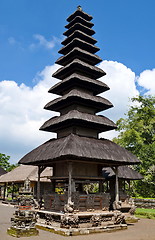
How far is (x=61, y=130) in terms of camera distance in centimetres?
1769

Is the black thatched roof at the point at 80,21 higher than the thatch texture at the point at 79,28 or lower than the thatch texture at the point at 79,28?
higher

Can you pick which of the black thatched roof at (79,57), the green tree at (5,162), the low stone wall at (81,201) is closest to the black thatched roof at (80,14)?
the black thatched roof at (79,57)

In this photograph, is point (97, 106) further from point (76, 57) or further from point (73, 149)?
point (73, 149)

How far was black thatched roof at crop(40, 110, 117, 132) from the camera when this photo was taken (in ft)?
50.5

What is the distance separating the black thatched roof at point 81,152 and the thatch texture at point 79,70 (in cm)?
565

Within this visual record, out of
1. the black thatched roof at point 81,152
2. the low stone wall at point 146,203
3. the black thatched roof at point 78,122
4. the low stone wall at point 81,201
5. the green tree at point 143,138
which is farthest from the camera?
the green tree at point 143,138

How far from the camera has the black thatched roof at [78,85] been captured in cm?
1709

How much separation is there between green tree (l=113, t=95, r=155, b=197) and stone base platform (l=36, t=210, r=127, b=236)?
18.5 metres

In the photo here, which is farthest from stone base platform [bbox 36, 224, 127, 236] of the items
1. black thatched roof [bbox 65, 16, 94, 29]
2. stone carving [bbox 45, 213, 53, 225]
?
black thatched roof [bbox 65, 16, 94, 29]

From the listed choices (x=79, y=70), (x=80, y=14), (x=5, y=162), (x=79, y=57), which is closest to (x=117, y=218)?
(x=79, y=70)

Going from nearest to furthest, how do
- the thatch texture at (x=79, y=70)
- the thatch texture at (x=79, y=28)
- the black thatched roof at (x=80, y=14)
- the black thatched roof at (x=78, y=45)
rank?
the thatch texture at (x=79, y=70) → the black thatched roof at (x=78, y=45) → the thatch texture at (x=79, y=28) → the black thatched roof at (x=80, y=14)

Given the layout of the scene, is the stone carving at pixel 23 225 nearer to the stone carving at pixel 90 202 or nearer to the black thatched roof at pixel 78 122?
the stone carving at pixel 90 202

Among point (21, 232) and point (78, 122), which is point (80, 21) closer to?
point (78, 122)

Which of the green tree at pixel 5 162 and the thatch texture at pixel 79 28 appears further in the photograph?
the green tree at pixel 5 162
